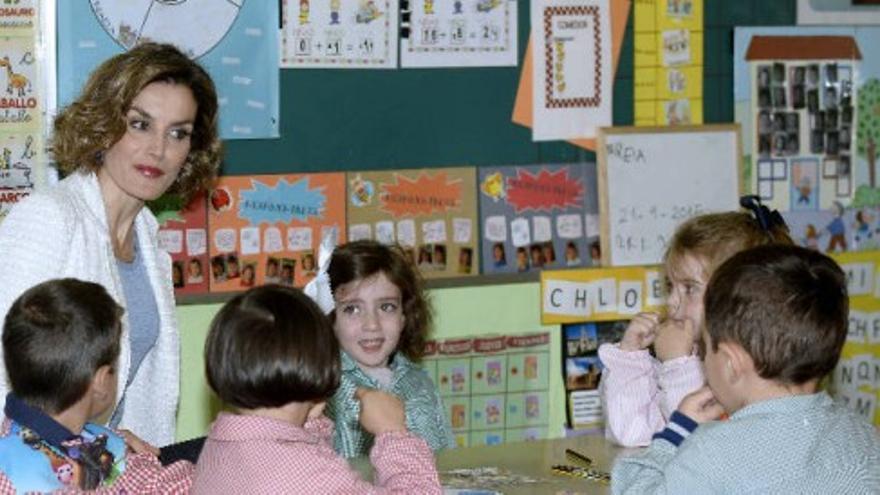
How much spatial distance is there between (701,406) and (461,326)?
1632 millimetres

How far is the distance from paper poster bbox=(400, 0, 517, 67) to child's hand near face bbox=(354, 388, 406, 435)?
1720 millimetres

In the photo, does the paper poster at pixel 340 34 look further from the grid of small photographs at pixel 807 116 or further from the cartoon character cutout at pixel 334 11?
the grid of small photographs at pixel 807 116

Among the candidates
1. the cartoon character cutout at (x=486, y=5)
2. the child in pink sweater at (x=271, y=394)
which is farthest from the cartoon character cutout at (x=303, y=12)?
the child in pink sweater at (x=271, y=394)

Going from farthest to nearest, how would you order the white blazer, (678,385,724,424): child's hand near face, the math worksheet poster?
the math worksheet poster < the white blazer < (678,385,724,424): child's hand near face

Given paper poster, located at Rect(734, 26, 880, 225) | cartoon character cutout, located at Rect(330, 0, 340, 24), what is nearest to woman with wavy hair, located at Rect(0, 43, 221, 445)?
cartoon character cutout, located at Rect(330, 0, 340, 24)

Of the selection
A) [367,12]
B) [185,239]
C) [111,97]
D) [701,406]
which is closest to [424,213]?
[367,12]

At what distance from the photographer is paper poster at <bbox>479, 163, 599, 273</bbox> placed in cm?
451

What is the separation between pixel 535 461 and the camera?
11.1 feet

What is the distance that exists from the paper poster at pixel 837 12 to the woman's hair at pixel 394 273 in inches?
61.8

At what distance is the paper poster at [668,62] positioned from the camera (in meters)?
4.69

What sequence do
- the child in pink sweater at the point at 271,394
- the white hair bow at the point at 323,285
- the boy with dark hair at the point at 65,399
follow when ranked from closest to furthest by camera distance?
the child in pink sweater at the point at 271,394 → the boy with dark hair at the point at 65,399 → the white hair bow at the point at 323,285

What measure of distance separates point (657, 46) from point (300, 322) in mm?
2392

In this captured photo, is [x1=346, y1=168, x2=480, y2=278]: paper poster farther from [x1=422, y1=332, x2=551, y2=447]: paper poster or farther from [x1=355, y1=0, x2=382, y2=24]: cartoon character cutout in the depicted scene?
[x1=355, y1=0, x2=382, y2=24]: cartoon character cutout

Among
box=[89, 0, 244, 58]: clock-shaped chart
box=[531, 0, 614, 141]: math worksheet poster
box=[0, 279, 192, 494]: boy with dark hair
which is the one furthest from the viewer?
box=[531, 0, 614, 141]: math worksheet poster
